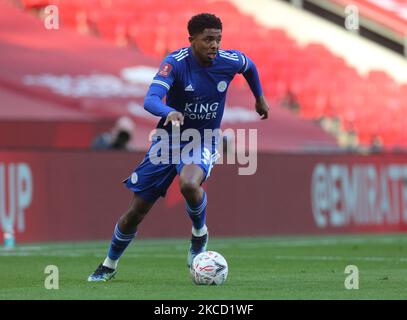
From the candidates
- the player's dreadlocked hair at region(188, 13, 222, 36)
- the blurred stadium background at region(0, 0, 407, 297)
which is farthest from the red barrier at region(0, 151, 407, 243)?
the player's dreadlocked hair at region(188, 13, 222, 36)

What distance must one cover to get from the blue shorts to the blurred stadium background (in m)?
6.39

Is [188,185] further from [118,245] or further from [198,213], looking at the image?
[118,245]

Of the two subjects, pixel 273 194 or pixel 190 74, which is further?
pixel 273 194

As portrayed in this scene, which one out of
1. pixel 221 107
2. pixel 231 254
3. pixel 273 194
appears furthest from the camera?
pixel 273 194

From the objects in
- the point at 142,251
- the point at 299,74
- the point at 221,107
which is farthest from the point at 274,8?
the point at 221,107

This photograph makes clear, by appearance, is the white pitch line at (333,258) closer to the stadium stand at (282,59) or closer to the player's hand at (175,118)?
the player's hand at (175,118)

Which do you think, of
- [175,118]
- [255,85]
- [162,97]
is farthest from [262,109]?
[175,118]

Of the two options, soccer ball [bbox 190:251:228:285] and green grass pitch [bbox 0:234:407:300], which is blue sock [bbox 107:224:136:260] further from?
soccer ball [bbox 190:251:228:285]

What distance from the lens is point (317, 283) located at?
30.4 feet

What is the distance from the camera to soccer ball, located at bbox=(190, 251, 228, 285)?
9.02 m

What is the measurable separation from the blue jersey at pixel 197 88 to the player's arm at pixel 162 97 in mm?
57

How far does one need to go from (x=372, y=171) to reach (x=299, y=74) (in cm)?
931
